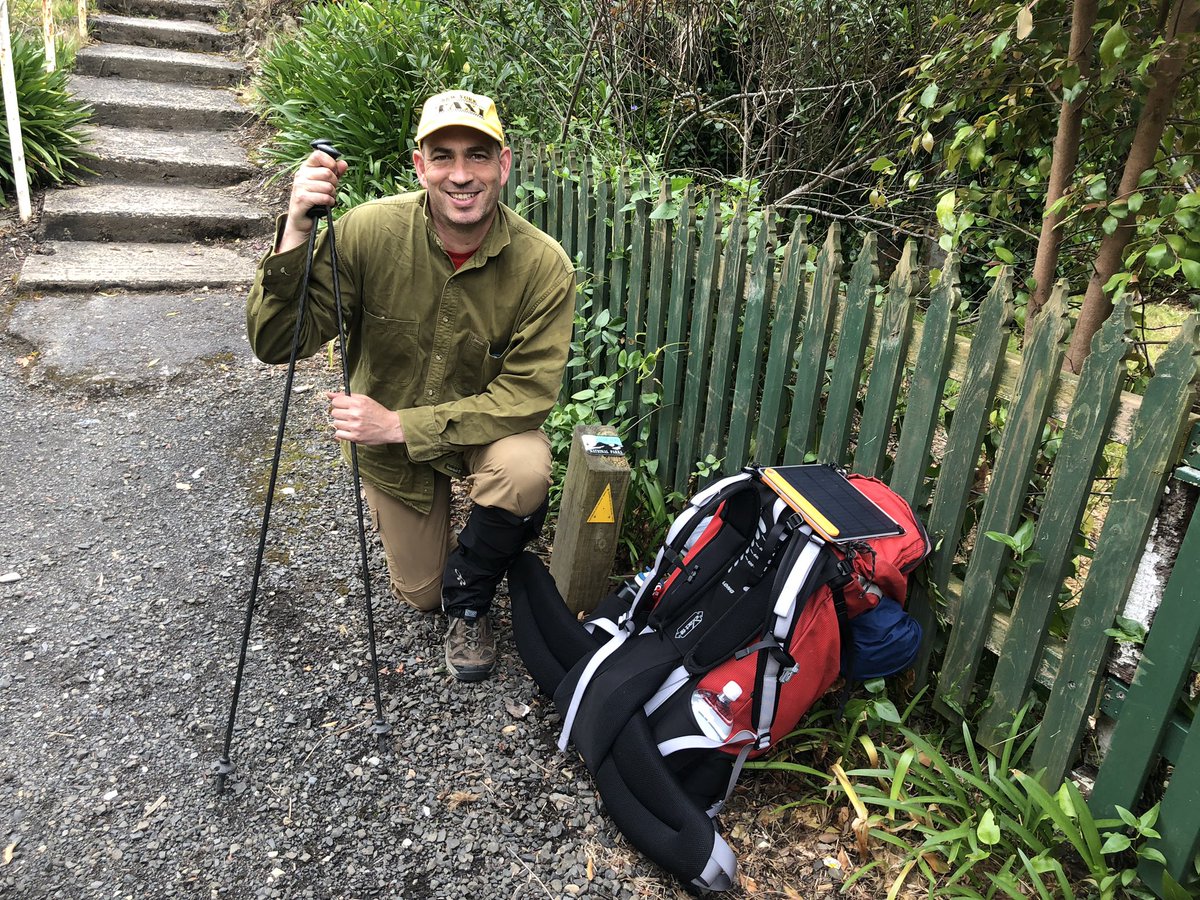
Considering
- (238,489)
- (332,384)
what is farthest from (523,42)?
(238,489)

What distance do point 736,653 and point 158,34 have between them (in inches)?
430

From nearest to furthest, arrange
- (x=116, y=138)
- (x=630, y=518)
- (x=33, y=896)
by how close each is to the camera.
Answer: (x=33, y=896) < (x=630, y=518) < (x=116, y=138)

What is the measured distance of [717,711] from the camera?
2260 millimetres

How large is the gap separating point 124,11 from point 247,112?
3284 mm

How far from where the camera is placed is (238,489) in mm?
3875

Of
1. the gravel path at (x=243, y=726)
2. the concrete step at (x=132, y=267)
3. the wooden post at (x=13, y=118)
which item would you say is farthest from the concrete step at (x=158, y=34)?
the gravel path at (x=243, y=726)

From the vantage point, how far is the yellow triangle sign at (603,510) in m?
2.83

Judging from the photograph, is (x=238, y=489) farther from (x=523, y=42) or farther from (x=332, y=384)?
(x=523, y=42)

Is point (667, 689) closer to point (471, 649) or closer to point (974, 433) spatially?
point (471, 649)

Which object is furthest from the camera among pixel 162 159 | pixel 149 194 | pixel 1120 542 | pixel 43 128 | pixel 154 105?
pixel 154 105

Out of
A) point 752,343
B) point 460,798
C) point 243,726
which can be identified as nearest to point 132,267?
point 243,726

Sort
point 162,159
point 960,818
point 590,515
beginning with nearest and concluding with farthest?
point 960,818, point 590,515, point 162,159

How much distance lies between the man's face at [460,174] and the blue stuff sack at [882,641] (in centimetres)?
166

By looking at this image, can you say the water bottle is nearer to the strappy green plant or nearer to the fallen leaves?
the strappy green plant
